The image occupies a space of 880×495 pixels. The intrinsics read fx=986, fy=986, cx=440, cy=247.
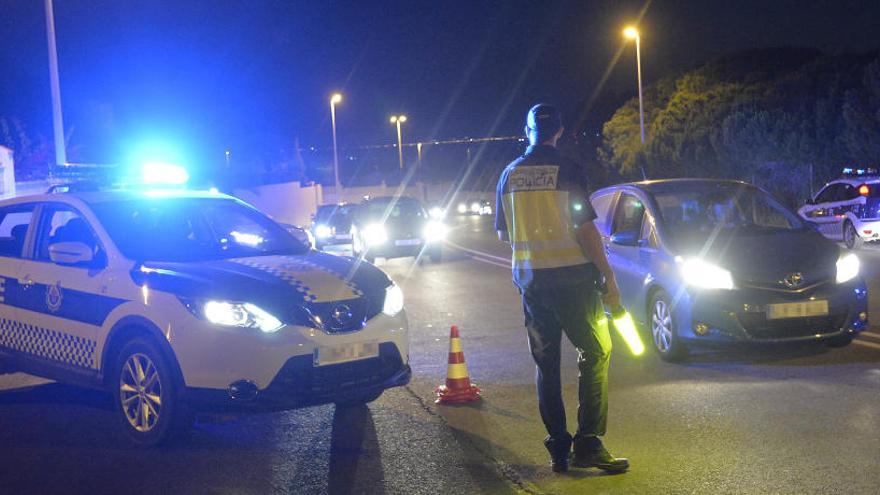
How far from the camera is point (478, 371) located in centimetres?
845

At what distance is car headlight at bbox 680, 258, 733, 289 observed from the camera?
26.6 ft

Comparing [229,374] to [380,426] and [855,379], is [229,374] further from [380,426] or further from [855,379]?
[855,379]

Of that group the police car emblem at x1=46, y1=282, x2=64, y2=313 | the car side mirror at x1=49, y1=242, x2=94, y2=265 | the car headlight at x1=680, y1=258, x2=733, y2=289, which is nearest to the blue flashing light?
the police car emblem at x1=46, y1=282, x2=64, y2=313

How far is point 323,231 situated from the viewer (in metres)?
30.8

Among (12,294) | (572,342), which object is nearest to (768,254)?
(572,342)

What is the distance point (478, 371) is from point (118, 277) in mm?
3270

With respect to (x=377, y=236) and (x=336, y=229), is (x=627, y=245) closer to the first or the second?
(x=377, y=236)

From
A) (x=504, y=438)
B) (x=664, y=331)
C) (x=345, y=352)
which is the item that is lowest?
(x=504, y=438)

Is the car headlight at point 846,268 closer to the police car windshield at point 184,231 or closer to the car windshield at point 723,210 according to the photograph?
the car windshield at point 723,210

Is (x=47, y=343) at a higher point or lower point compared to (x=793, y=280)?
lower

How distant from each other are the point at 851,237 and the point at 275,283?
1732cm

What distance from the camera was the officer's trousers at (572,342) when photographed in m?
5.31

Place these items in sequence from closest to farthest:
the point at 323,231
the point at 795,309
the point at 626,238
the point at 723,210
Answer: the point at 795,309 → the point at 626,238 → the point at 723,210 → the point at 323,231

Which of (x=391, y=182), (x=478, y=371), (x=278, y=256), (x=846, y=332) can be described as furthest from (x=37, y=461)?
(x=391, y=182)
